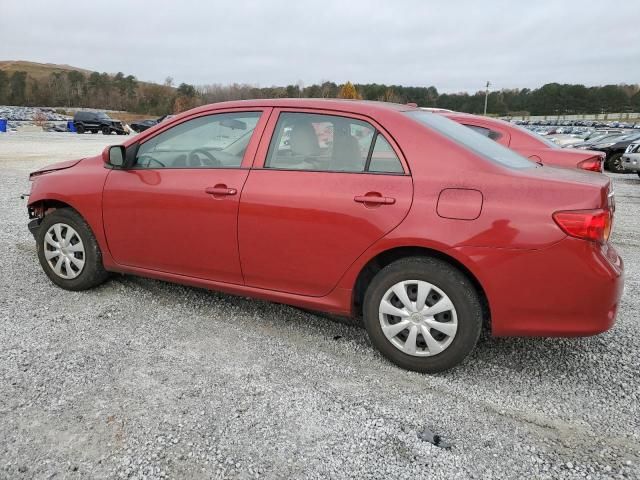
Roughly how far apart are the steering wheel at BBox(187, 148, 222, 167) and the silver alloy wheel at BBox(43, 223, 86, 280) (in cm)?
124

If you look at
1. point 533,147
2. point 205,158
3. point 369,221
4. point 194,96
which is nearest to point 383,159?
point 369,221

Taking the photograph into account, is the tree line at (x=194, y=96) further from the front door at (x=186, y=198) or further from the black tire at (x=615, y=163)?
the front door at (x=186, y=198)

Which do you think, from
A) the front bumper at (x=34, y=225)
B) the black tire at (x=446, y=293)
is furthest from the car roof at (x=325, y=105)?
the front bumper at (x=34, y=225)

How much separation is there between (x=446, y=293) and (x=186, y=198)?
191 cm

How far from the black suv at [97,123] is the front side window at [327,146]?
41.0m

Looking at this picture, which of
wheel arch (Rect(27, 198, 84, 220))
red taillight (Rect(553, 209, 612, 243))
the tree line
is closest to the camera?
red taillight (Rect(553, 209, 612, 243))

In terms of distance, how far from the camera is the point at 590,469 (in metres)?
2.37

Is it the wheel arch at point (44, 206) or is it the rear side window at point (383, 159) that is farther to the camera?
the wheel arch at point (44, 206)

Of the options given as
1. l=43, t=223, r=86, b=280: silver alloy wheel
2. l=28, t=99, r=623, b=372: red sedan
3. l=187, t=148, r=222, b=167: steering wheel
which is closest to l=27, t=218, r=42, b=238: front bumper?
l=43, t=223, r=86, b=280: silver alloy wheel

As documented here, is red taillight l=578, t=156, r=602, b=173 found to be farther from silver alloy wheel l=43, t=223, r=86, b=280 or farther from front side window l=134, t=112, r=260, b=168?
silver alloy wheel l=43, t=223, r=86, b=280

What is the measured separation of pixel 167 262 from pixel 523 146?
184 inches

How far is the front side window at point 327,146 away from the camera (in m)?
3.24

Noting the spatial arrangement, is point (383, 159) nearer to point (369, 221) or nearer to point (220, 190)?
point (369, 221)

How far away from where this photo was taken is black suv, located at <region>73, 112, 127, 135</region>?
40.8m
